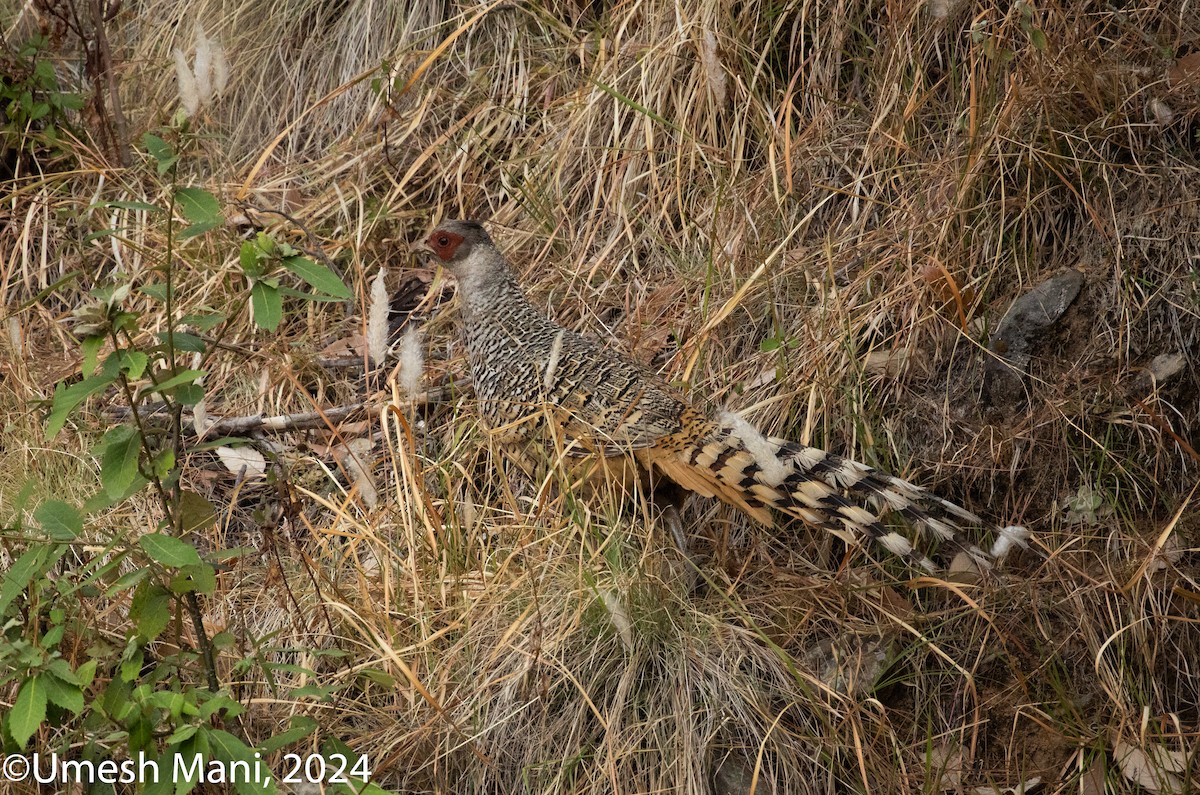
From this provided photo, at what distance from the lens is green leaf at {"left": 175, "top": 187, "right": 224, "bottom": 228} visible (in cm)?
263

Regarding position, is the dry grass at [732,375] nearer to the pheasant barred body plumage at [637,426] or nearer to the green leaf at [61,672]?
the pheasant barred body plumage at [637,426]

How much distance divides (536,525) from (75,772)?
1388 millimetres

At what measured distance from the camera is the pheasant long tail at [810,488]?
129 inches

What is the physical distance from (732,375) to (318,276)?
1.90 meters

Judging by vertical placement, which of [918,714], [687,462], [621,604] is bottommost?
[918,714]

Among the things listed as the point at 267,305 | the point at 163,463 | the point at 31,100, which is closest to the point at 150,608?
the point at 163,463

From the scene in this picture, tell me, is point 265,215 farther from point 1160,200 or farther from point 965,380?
point 1160,200

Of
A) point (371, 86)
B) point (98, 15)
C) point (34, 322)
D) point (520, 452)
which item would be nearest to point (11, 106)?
point (98, 15)

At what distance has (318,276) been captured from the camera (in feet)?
8.56

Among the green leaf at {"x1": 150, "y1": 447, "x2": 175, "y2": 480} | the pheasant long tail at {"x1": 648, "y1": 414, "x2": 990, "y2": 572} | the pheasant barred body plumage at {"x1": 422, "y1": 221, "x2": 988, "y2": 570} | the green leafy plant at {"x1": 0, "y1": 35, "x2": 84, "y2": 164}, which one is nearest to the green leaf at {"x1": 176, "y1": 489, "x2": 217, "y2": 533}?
the green leaf at {"x1": 150, "y1": 447, "x2": 175, "y2": 480}

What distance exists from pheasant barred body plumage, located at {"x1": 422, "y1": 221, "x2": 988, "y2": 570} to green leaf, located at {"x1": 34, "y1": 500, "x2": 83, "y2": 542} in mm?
1290

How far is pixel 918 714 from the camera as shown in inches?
134

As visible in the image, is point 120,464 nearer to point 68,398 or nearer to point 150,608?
point 68,398

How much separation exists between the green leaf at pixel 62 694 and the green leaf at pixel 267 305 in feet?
3.02
